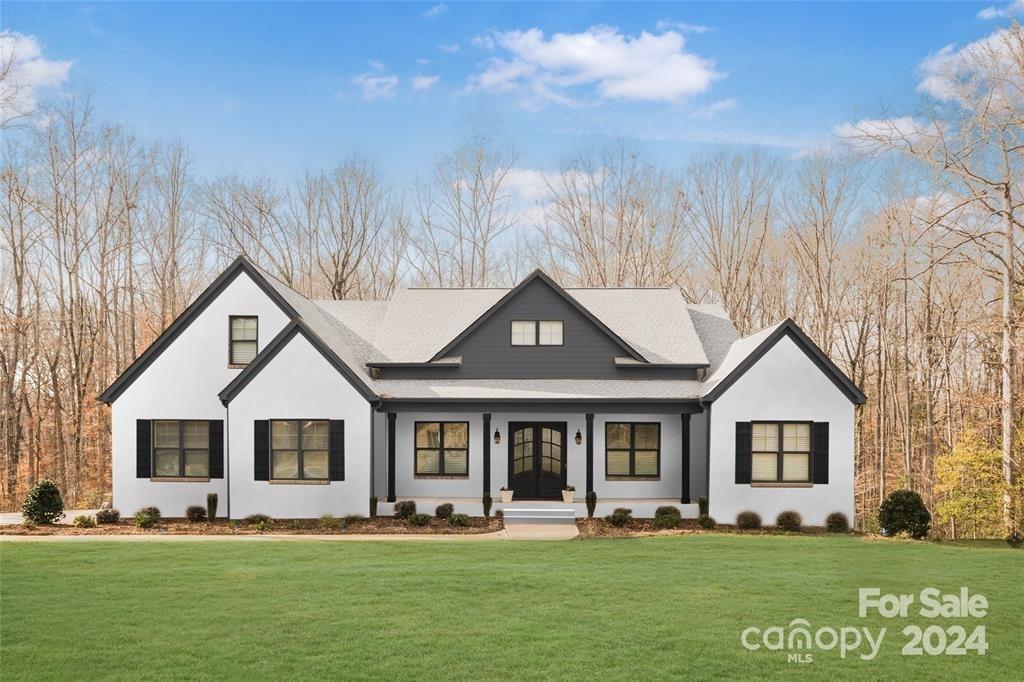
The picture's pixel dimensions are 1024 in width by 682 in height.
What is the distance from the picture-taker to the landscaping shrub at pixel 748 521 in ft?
→ 67.1

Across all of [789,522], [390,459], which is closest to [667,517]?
[789,522]

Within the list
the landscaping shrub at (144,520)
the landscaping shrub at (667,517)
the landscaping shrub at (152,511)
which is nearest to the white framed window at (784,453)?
the landscaping shrub at (667,517)

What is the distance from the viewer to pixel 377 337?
80.8 feet

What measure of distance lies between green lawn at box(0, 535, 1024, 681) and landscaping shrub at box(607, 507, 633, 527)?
307cm

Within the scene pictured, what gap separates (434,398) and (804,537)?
33.6ft

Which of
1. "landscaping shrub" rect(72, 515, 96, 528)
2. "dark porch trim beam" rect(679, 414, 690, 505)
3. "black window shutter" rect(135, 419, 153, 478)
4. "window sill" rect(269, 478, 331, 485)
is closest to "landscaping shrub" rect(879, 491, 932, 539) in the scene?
"dark porch trim beam" rect(679, 414, 690, 505)

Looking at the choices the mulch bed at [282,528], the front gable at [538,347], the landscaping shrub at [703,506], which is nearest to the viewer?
the mulch bed at [282,528]

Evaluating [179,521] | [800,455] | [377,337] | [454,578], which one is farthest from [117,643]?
[800,455]

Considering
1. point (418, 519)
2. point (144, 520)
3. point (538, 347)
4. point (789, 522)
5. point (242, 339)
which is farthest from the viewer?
point (538, 347)

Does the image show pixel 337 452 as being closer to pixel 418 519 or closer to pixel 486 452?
pixel 418 519

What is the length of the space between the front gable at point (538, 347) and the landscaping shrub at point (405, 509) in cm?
414

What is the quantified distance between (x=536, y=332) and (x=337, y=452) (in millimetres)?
6778

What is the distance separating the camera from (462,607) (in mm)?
11758

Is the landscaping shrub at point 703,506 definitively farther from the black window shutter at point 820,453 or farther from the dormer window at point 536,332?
the dormer window at point 536,332
